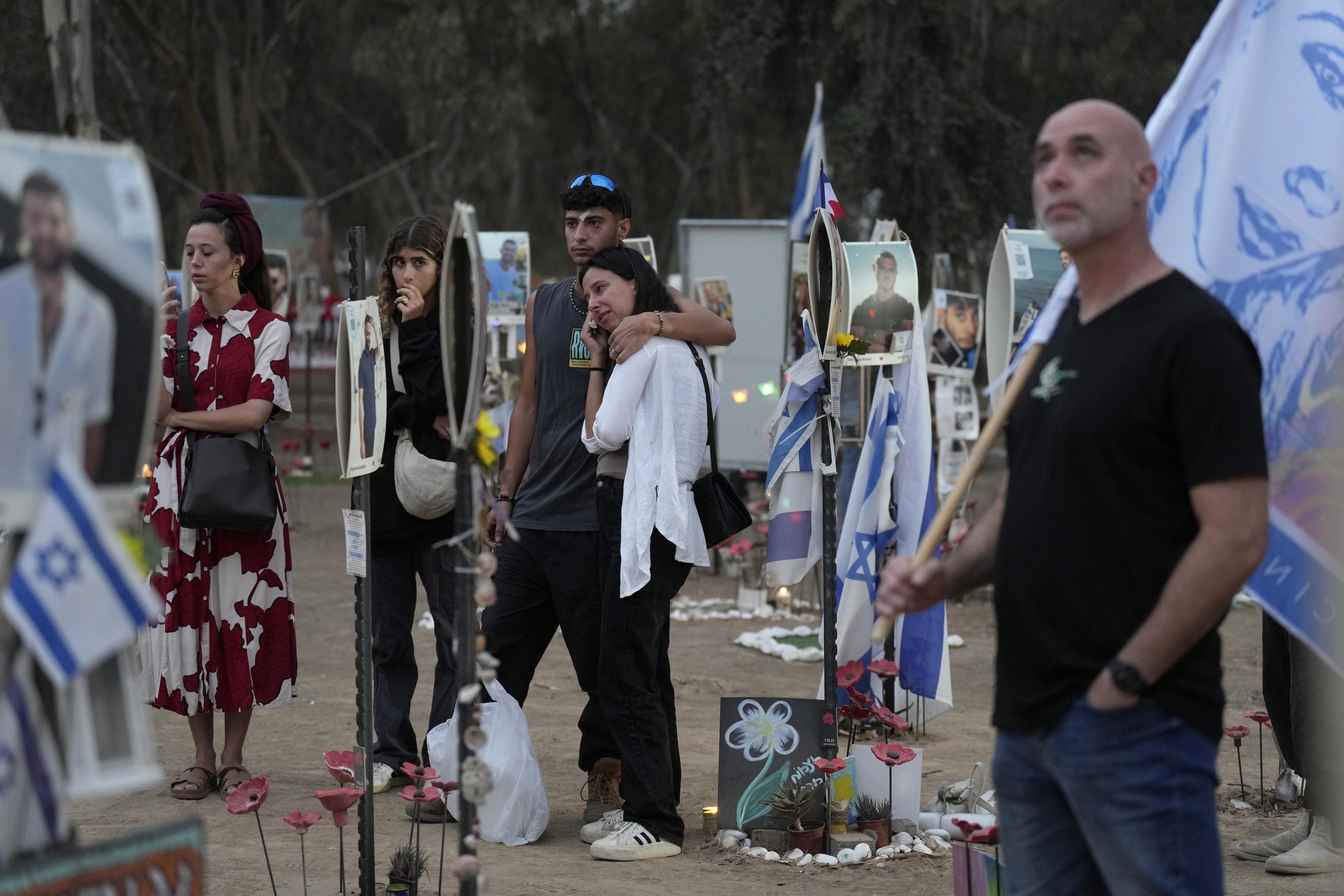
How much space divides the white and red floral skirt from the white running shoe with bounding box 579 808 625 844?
3.78 feet

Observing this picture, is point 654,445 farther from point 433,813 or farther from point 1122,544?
point 1122,544

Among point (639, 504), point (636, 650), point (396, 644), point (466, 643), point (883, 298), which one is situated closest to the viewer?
point (466, 643)

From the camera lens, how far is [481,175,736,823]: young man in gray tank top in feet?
15.3

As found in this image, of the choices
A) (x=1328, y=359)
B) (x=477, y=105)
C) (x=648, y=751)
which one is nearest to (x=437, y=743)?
(x=648, y=751)

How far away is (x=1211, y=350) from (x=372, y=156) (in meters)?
33.0

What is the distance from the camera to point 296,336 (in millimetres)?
23453

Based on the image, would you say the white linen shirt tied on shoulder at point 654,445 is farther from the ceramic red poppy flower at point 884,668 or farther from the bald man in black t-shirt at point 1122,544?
the bald man in black t-shirt at point 1122,544

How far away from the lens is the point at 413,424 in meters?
5.11

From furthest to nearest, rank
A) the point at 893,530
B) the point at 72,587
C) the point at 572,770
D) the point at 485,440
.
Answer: the point at 893,530, the point at 572,770, the point at 485,440, the point at 72,587

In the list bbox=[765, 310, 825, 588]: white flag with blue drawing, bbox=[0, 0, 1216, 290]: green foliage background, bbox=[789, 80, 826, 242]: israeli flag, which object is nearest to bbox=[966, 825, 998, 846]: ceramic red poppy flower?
bbox=[765, 310, 825, 588]: white flag with blue drawing

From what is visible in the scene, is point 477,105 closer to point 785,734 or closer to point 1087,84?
point 1087,84

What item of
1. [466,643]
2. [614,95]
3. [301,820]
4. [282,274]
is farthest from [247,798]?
[614,95]

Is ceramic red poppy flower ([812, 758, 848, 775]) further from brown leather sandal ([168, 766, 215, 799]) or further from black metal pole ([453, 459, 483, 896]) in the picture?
brown leather sandal ([168, 766, 215, 799])

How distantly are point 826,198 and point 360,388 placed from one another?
6.08 feet
